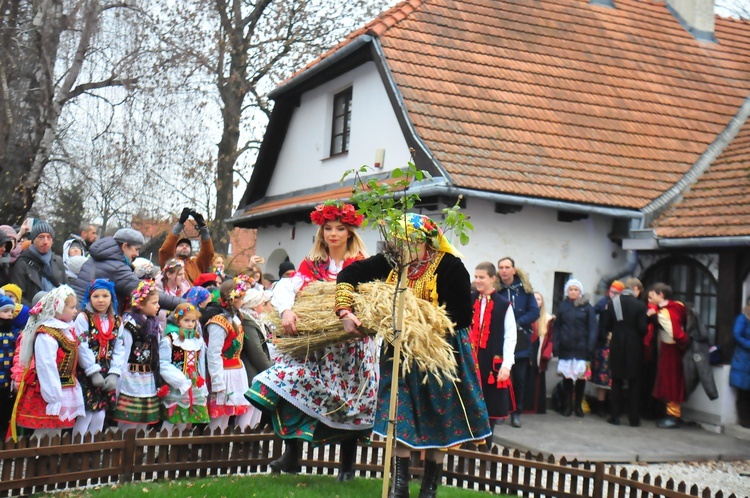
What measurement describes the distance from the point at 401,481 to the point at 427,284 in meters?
1.33

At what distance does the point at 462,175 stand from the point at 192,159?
12.2 meters

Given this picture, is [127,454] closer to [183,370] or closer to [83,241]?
[183,370]

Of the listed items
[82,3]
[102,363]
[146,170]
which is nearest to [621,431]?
[102,363]

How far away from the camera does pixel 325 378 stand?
606 centimetres

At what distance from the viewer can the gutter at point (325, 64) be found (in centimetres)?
1410

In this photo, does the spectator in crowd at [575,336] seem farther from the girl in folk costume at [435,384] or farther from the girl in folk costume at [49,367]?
the girl in folk costume at [49,367]

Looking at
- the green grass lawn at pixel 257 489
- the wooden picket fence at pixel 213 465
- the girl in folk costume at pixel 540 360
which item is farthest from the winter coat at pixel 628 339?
the green grass lawn at pixel 257 489

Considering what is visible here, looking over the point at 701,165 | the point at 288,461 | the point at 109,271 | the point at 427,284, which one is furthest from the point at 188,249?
the point at 701,165

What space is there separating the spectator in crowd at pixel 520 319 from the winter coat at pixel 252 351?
3.25m

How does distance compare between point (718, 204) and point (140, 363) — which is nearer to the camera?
point (140, 363)

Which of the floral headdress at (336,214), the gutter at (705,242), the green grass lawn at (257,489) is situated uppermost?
the gutter at (705,242)

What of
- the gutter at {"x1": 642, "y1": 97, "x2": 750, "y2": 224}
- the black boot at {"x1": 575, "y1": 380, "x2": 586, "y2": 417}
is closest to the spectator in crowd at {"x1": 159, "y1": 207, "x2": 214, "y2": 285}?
the black boot at {"x1": 575, "y1": 380, "x2": 586, "y2": 417}

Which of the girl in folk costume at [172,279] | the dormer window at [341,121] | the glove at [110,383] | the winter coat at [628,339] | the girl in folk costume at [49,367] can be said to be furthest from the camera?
the dormer window at [341,121]

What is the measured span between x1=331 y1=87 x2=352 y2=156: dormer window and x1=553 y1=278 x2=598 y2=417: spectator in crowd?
19.6 ft
